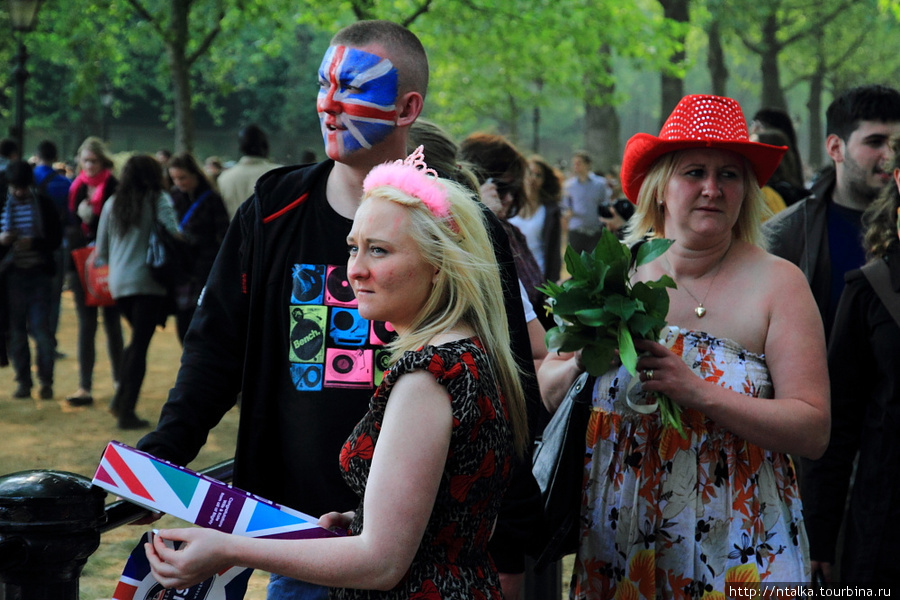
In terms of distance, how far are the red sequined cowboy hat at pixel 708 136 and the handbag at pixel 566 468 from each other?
27.3 inches

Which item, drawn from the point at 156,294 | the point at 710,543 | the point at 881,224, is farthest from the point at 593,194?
the point at 710,543

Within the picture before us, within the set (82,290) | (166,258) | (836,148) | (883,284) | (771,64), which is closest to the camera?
(883,284)

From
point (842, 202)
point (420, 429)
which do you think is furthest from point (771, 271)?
point (842, 202)

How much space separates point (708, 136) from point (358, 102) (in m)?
0.98

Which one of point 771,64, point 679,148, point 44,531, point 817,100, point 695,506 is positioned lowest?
point 695,506

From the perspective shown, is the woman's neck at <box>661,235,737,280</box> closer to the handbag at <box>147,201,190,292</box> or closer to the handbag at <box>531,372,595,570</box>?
the handbag at <box>531,372,595,570</box>

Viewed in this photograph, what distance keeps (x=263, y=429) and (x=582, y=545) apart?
957mm

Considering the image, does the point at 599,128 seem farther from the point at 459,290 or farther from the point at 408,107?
the point at 459,290

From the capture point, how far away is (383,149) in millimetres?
2639

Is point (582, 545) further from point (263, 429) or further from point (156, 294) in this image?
point (156, 294)

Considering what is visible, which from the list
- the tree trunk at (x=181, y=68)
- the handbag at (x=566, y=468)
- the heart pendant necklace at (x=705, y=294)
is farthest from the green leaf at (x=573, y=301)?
the tree trunk at (x=181, y=68)

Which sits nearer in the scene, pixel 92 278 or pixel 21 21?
pixel 92 278

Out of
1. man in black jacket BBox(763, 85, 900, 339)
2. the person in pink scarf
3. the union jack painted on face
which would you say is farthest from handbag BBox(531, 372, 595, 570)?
the person in pink scarf

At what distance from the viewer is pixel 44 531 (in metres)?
1.92
